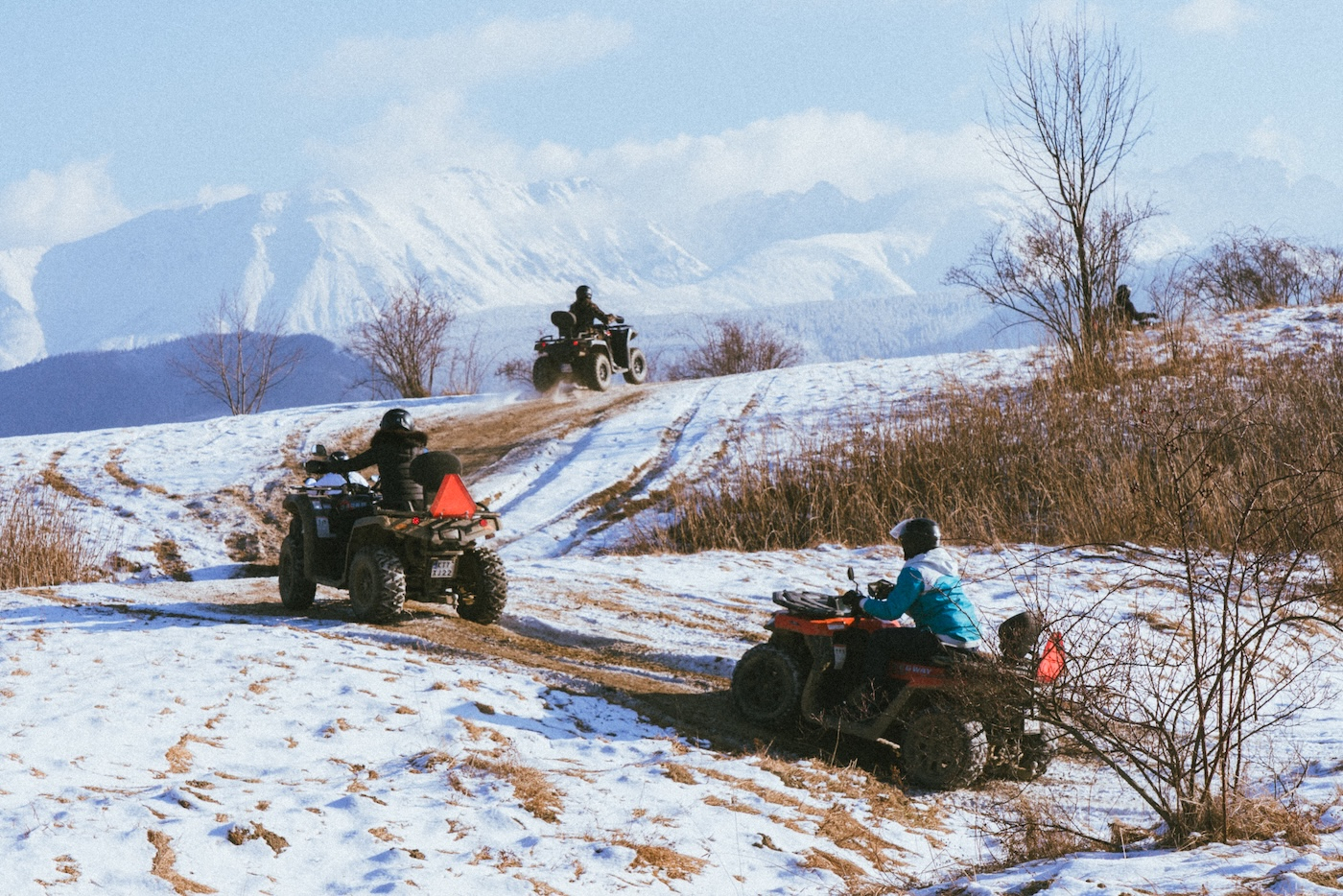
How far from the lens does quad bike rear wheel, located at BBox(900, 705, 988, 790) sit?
19.2ft

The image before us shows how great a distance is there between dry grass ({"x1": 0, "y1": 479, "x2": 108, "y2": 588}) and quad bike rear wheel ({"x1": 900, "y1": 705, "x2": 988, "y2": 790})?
888cm

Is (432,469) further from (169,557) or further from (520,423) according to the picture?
(520,423)

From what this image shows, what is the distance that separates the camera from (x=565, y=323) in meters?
19.9

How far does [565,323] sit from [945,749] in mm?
14851

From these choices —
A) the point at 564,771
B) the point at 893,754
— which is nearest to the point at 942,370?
the point at 893,754

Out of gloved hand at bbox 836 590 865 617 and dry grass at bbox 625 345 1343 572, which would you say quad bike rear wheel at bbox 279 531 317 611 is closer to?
gloved hand at bbox 836 590 865 617

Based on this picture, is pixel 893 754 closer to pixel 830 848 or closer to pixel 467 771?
pixel 830 848

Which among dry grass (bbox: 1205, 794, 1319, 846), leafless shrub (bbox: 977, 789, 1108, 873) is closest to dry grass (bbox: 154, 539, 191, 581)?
leafless shrub (bbox: 977, 789, 1108, 873)

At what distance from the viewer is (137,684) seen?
627cm

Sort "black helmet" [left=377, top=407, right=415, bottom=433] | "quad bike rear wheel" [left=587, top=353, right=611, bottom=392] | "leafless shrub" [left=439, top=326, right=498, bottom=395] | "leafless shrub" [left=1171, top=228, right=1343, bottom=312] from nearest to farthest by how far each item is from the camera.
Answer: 1. "black helmet" [left=377, top=407, right=415, bottom=433]
2. "quad bike rear wheel" [left=587, top=353, right=611, bottom=392]
3. "leafless shrub" [left=439, top=326, right=498, bottom=395]
4. "leafless shrub" [left=1171, top=228, right=1343, bottom=312]

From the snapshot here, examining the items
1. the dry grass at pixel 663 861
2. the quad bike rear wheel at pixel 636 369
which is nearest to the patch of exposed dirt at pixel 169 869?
the dry grass at pixel 663 861

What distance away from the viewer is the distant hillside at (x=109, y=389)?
167 m

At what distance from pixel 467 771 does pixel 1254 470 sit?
1052 centimetres

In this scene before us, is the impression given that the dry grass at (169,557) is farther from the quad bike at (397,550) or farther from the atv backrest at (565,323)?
the atv backrest at (565,323)
